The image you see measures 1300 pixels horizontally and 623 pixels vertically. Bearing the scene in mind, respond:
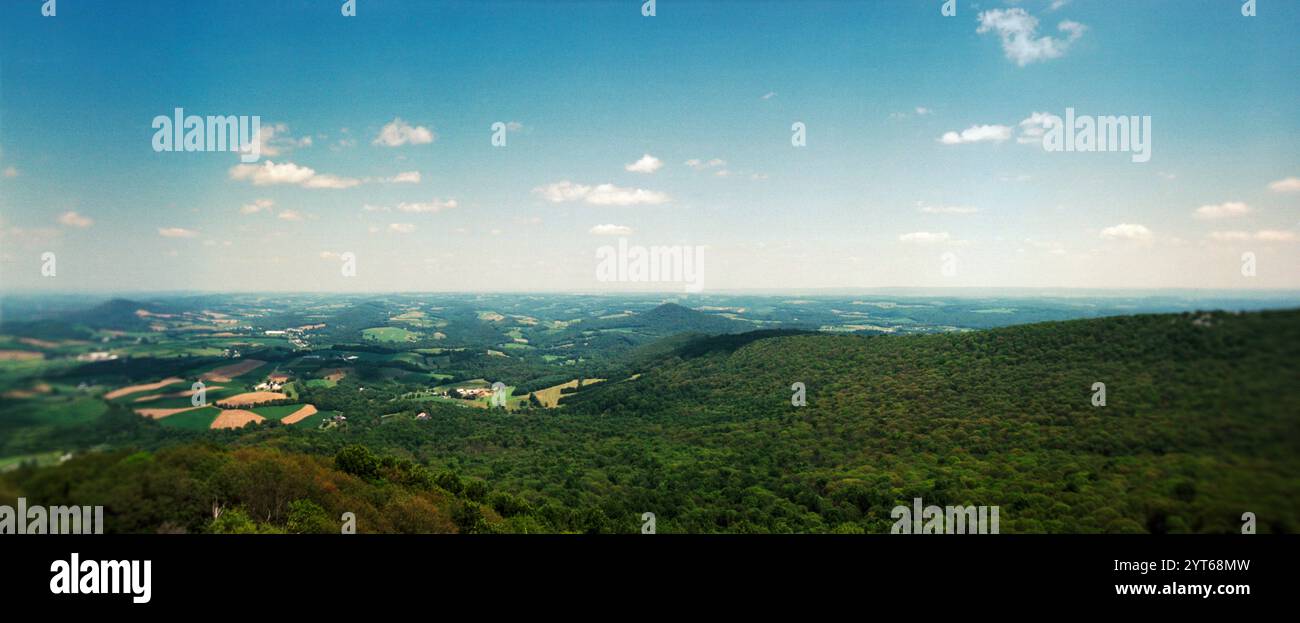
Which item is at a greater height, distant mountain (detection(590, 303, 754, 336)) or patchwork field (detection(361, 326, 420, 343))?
patchwork field (detection(361, 326, 420, 343))

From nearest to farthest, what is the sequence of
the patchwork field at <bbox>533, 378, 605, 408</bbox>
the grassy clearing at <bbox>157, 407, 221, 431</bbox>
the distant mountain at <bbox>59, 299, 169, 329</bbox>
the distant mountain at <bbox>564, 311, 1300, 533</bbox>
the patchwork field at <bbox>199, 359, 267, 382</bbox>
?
the distant mountain at <bbox>564, 311, 1300, 533</bbox> → the distant mountain at <bbox>59, 299, 169, 329</bbox> → the grassy clearing at <bbox>157, 407, 221, 431</bbox> → the patchwork field at <bbox>199, 359, 267, 382</bbox> → the patchwork field at <bbox>533, 378, 605, 408</bbox>

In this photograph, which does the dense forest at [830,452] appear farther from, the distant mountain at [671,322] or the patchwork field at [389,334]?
the distant mountain at [671,322]

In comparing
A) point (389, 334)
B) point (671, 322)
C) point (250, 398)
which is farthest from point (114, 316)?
point (671, 322)

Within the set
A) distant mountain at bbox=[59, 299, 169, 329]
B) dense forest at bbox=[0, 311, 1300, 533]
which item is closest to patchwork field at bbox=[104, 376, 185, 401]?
dense forest at bbox=[0, 311, 1300, 533]

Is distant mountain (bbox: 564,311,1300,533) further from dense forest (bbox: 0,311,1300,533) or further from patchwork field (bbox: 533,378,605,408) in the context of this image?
patchwork field (bbox: 533,378,605,408)

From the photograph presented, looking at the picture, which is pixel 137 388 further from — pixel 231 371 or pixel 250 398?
pixel 250 398

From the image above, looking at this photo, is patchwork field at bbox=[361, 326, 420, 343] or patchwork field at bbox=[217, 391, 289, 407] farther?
patchwork field at bbox=[361, 326, 420, 343]

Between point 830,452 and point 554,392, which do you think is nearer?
point 830,452
